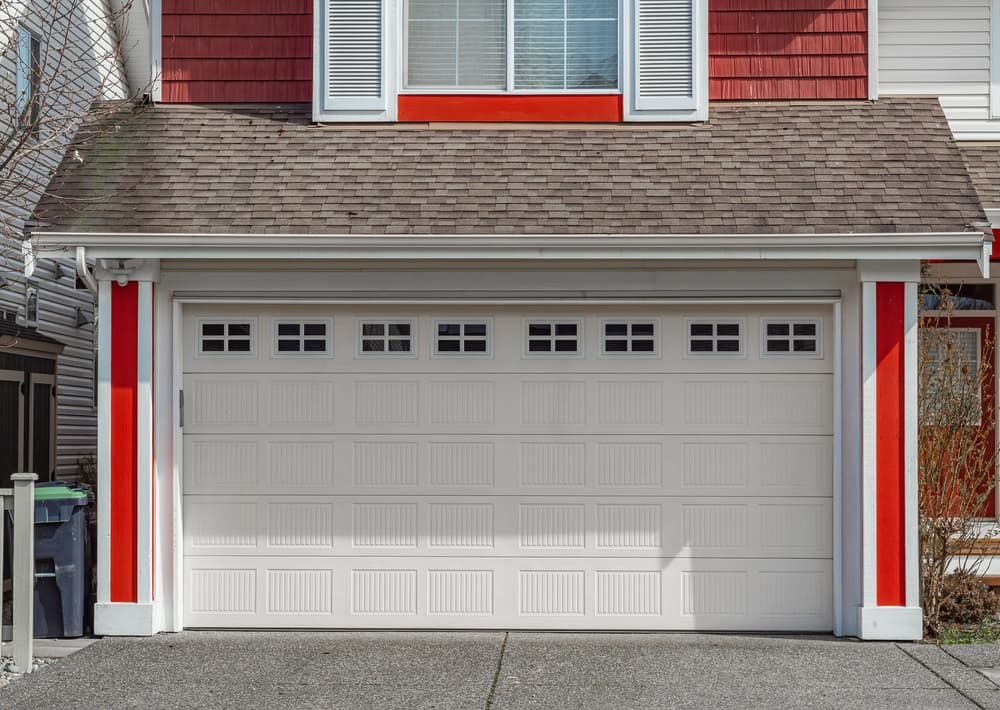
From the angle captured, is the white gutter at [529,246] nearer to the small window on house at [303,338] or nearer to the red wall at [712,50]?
the small window on house at [303,338]

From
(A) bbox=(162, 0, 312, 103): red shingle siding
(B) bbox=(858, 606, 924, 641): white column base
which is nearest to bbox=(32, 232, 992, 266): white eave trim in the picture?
(A) bbox=(162, 0, 312, 103): red shingle siding

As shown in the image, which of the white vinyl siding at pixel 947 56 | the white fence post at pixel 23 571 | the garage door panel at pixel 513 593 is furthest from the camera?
the white vinyl siding at pixel 947 56

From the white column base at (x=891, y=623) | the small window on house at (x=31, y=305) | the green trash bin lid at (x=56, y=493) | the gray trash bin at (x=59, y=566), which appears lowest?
the white column base at (x=891, y=623)

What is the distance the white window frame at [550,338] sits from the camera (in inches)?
368

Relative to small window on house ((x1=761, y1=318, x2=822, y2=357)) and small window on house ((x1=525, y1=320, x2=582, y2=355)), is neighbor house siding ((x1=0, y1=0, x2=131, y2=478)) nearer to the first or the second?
small window on house ((x1=525, y1=320, x2=582, y2=355))

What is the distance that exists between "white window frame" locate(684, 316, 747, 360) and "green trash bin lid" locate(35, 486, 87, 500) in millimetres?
4532

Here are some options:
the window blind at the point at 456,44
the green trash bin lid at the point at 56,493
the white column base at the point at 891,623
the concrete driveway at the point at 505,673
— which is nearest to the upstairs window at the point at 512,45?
the window blind at the point at 456,44

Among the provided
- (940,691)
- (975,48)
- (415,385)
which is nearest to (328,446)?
(415,385)

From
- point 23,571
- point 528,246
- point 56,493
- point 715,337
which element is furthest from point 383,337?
point 23,571

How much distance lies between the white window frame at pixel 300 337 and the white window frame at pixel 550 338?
144 centimetres

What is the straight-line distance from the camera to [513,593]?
30.3 ft

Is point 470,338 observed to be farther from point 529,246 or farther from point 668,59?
point 668,59

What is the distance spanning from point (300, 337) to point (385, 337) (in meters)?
0.64

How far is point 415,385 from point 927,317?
4.70 m
